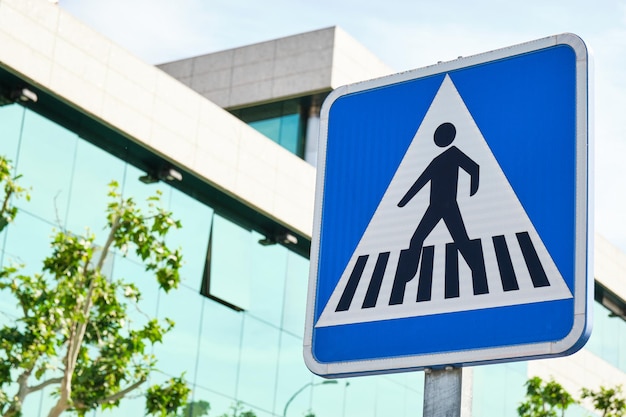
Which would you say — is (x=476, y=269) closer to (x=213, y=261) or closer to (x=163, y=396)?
(x=163, y=396)

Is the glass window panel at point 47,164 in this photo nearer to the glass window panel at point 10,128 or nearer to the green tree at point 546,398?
the glass window panel at point 10,128

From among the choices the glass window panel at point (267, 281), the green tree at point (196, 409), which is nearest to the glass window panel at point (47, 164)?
the green tree at point (196, 409)

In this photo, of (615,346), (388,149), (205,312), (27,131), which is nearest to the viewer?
(388,149)

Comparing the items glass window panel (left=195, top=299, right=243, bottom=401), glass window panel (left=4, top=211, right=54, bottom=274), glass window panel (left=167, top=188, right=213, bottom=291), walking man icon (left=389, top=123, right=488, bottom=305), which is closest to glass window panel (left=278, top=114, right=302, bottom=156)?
glass window panel (left=167, top=188, right=213, bottom=291)

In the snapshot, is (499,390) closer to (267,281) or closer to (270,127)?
(267,281)

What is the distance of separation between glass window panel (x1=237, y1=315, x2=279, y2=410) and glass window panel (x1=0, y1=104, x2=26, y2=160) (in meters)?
6.84

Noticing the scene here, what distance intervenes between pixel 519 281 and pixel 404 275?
30cm

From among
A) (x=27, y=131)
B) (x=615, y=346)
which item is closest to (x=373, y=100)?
(x=27, y=131)

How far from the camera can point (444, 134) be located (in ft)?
11.5

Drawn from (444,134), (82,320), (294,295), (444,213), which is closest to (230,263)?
(294,295)

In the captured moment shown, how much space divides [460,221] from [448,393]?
0.47 m

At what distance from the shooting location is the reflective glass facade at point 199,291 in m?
21.8

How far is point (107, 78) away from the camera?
23.1 metres

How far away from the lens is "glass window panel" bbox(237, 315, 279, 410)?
26.1 m
